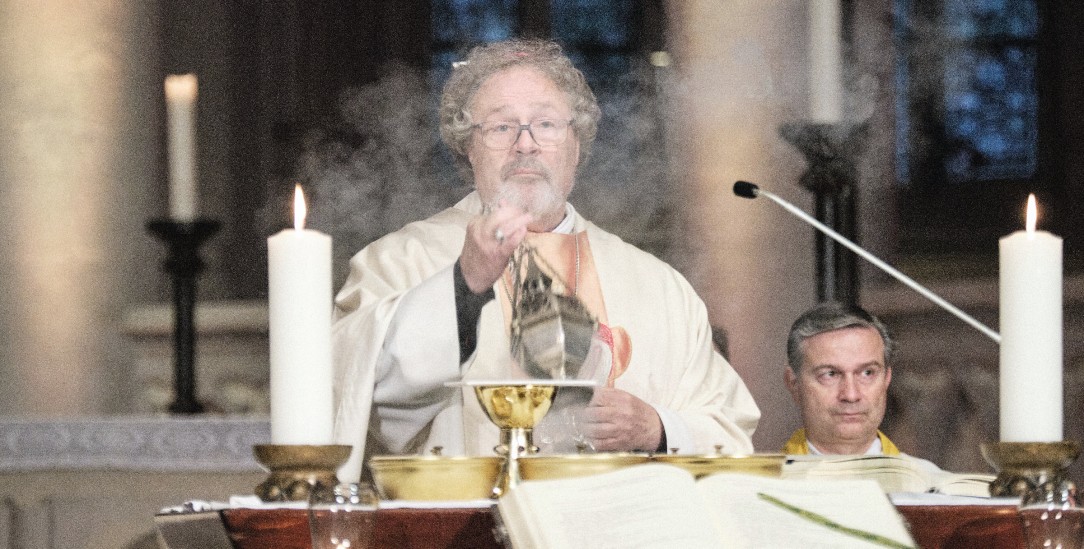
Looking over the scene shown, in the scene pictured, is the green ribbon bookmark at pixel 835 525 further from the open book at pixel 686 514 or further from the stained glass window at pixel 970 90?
the stained glass window at pixel 970 90

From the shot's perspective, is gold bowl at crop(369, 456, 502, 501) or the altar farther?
gold bowl at crop(369, 456, 502, 501)

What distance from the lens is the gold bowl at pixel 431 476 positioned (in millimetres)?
1457

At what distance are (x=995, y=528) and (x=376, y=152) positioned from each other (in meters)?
1.70

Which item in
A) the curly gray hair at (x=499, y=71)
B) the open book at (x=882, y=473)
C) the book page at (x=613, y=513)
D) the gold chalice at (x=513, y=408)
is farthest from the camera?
the curly gray hair at (x=499, y=71)

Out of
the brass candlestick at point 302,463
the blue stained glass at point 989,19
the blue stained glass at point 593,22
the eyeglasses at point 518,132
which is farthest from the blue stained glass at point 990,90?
the brass candlestick at point 302,463

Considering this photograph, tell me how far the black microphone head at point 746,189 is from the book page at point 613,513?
1661 millimetres

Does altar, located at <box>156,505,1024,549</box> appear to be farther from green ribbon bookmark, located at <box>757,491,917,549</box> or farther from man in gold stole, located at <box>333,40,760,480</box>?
man in gold stole, located at <box>333,40,760,480</box>

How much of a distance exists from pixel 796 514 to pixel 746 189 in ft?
5.44

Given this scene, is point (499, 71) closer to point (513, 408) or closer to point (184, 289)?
point (184, 289)

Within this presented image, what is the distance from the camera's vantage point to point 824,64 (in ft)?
9.62

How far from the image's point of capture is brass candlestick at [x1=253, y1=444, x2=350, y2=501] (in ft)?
4.17

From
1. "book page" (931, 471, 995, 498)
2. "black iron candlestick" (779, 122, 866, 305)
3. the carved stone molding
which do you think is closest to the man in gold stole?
"black iron candlestick" (779, 122, 866, 305)

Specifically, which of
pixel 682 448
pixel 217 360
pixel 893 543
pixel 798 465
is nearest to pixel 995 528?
pixel 893 543

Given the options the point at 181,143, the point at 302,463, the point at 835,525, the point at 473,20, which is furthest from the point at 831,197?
the point at 302,463
